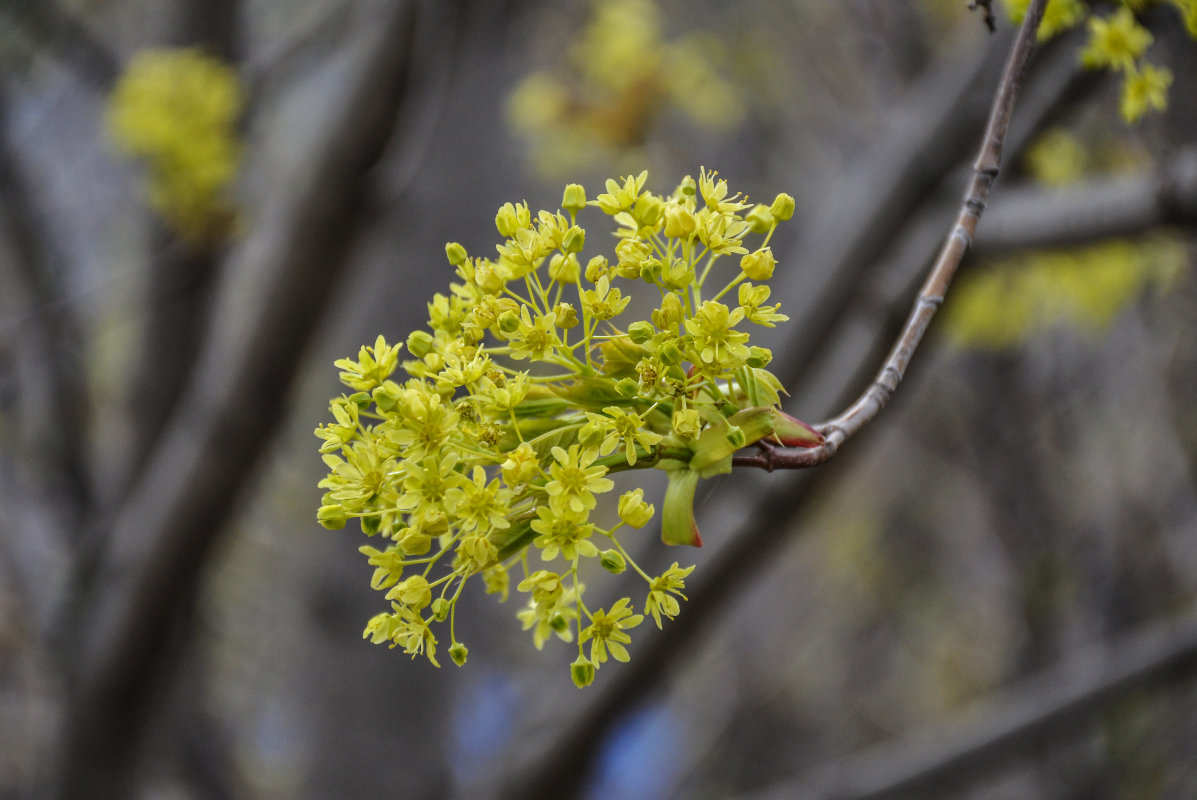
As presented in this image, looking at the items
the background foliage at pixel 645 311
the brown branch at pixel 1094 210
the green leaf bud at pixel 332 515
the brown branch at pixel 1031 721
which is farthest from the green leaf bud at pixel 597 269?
the brown branch at pixel 1031 721

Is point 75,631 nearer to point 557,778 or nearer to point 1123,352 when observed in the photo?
point 557,778

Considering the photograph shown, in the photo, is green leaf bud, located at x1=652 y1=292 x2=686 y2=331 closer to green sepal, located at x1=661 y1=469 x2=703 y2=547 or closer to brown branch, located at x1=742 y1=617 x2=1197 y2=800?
green sepal, located at x1=661 y1=469 x2=703 y2=547

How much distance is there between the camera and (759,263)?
36.0 inches

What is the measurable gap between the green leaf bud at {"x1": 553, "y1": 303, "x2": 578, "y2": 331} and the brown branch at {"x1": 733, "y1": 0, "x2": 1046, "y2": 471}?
24cm

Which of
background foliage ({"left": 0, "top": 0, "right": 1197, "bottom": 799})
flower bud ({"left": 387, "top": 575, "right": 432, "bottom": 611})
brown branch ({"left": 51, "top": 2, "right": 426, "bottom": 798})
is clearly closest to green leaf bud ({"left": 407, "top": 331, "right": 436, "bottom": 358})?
flower bud ({"left": 387, "top": 575, "right": 432, "bottom": 611})

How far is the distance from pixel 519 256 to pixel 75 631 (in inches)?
115

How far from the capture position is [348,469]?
906mm

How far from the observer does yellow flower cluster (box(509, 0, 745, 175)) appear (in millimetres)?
3301

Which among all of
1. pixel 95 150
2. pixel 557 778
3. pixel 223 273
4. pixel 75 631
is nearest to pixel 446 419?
pixel 557 778

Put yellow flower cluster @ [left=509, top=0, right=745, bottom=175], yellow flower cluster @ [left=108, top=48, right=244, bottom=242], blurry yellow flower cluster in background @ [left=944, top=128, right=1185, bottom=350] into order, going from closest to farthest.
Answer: yellow flower cluster @ [left=108, top=48, right=244, bottom=242] < blurry yellow flower cluster in background @ [left=944, top=128, right=1185, bottom=350] < yellow flower cluster @ [left=509, top=0, right=745, bottom=175]

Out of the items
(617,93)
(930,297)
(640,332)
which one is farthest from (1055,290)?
(640,332)

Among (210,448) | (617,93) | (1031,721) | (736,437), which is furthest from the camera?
(617,93)

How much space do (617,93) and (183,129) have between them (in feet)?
5.20

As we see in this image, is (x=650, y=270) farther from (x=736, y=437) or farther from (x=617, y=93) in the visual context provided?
(x=617, y=93)
